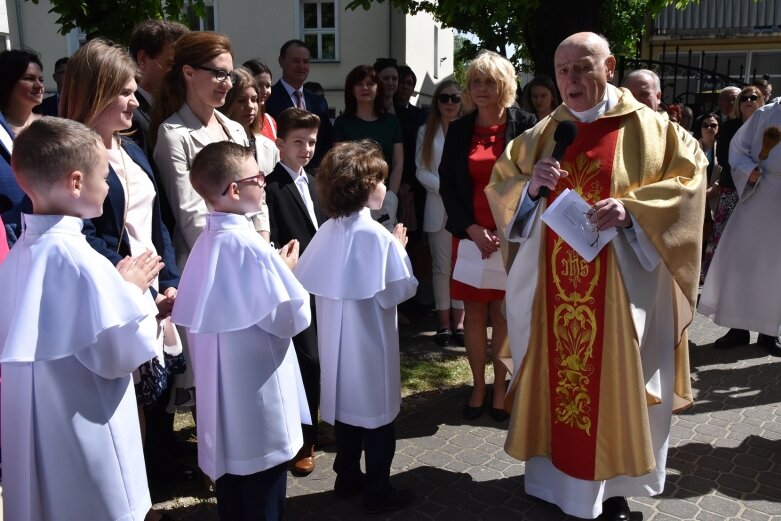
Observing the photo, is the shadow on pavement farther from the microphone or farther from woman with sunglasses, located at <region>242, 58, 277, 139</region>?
woman with sunglasses, located at <region>242, 58, 277, 139</region>

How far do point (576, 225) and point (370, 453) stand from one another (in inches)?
57.0

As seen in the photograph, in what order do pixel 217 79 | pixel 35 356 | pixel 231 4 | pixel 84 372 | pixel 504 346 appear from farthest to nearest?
pixel 231 4, pixel 504 346, pixel 217 79, pixel 84 372, pixel 35 356

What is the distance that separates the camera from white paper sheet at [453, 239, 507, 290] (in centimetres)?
448

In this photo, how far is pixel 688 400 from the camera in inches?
140

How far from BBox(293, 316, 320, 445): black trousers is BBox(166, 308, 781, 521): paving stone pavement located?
246mm

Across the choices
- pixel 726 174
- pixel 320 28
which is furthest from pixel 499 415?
pixel 320 28

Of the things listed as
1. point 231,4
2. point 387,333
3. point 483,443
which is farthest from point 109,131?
point 231,4

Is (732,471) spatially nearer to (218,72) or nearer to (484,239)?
(484,239)

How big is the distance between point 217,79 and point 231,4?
18.2 meters

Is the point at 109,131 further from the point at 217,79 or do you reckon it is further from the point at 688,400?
the point at 688,400

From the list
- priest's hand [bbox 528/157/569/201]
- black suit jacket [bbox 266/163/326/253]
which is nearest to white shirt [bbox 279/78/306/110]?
black suit jacket [bbox 266/163/326/253]

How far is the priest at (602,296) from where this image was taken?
325cm

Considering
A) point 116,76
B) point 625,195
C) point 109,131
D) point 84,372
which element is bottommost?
point 84,372

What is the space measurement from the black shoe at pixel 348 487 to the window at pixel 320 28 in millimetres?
17761
